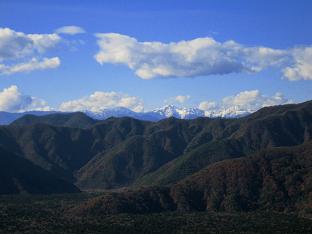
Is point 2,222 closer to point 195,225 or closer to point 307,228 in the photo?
point 195,225

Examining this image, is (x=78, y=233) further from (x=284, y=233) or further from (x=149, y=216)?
(x=284, y=233)

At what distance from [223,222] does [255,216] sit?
1826 centimetres

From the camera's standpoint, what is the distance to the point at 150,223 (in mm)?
176625

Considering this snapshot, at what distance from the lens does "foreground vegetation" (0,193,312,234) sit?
533 ft

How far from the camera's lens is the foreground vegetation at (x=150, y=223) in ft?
533

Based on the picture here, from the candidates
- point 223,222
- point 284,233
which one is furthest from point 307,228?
point 223,222

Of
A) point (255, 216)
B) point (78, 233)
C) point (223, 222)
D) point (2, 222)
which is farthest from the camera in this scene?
point (255, 216)

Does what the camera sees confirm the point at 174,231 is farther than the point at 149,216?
No

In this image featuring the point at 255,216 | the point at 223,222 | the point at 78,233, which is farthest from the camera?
the point at 255,216

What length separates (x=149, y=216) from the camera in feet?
636

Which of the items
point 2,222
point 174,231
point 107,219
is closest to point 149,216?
point 107,219

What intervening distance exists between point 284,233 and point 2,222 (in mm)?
79610

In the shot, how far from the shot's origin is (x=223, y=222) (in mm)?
178875

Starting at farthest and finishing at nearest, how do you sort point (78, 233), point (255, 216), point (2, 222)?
point (255, 216)
point (2, 222)
point (78, 233)
